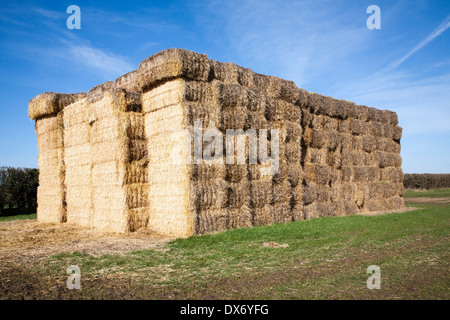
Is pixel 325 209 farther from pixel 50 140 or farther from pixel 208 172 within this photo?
pixel 50 140

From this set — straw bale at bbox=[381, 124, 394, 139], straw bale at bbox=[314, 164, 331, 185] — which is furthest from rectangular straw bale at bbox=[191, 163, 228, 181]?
straw bale at bbox=[381, 124, 394, 139]

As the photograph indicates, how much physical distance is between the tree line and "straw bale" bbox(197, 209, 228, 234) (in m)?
16.4

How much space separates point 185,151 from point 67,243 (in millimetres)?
3796

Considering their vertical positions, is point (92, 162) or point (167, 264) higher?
point (92, 162)

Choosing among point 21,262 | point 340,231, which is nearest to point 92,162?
point 21,262

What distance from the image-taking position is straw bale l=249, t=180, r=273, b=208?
11.6 metres

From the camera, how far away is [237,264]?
6.55 metres

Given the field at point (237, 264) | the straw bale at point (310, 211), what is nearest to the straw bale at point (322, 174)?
the straw bale at point (310, 211)

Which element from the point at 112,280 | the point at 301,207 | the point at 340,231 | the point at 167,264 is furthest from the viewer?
the point at 301,207

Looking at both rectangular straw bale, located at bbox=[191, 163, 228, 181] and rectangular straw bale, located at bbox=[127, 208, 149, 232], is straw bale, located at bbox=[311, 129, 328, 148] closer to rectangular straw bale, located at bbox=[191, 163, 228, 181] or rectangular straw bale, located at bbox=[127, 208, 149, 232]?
rectangular straw bale, located at bbox=[191, 163, 228, 181]

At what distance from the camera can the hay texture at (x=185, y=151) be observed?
10.0m

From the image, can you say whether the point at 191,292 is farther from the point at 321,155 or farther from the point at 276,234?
the point at 321,155

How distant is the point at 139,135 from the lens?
11.2 m

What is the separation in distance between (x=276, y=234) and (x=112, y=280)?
17.2 ft
